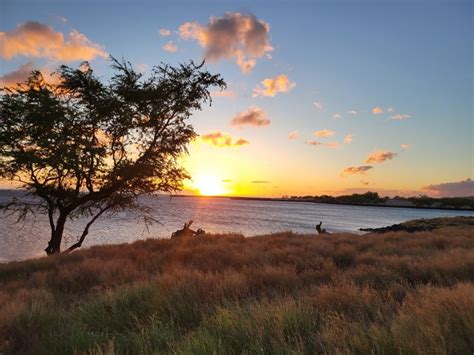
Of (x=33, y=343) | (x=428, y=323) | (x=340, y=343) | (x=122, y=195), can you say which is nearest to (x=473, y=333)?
(x=428, y=323)

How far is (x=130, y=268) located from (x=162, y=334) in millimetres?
6531

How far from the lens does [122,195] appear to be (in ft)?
56.1

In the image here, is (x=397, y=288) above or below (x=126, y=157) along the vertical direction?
below

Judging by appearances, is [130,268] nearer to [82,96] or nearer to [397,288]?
[397,288]

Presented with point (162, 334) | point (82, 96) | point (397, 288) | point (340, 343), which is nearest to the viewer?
point (340, 343)

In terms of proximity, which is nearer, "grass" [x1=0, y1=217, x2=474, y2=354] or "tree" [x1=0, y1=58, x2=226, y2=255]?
"grass" [x1=0, y1=217, x2=474, y2=354]

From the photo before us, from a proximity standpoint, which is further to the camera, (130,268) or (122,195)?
(122,195)

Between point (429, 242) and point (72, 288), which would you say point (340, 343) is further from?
point (429, 242)

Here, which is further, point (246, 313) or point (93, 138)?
point (93, 138)

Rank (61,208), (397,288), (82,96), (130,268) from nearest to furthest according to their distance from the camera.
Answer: (397,288) < (130,268) < (82,96) < (61,208)

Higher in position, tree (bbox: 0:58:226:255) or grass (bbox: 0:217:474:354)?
tree (bbox: 0:58:226:255)

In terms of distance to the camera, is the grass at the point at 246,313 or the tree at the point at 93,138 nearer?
the grass at the point at 246,313

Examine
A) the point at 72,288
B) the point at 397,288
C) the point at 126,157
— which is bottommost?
the point at 72,288

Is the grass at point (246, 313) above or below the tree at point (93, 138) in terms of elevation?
below
